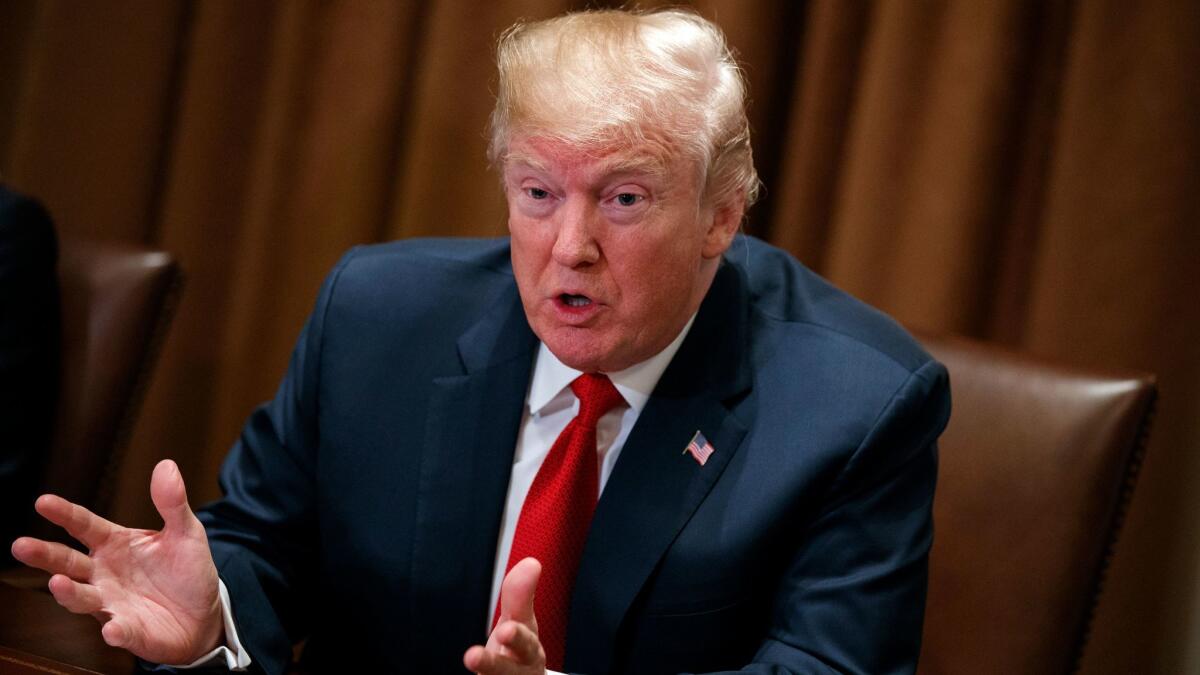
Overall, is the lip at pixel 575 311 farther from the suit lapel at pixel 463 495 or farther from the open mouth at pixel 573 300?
the suit lapel at pixel 463 495

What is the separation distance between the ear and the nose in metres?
0.18

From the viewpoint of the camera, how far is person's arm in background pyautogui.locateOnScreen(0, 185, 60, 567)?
216cm

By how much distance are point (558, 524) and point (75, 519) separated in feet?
1.90

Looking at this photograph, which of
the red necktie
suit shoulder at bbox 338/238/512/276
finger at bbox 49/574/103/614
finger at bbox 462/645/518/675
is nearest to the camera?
finger at bbox 462/645/518/675

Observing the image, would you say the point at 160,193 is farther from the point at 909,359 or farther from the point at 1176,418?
the point at 1176,418

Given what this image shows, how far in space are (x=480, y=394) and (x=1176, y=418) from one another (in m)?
1.37

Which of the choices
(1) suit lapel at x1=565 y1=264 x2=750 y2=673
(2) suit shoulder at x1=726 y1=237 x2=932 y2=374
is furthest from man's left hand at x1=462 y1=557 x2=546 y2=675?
(2) suit shoulder at x1=726 y1=237 x2=932 y2=374

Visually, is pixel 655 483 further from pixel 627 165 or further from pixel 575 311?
pixel 627 165

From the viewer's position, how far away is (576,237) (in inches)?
59.0

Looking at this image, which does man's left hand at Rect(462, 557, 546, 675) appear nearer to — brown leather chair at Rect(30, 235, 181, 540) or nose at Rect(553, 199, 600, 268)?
nose at Rect(553, 199, 600, 268)

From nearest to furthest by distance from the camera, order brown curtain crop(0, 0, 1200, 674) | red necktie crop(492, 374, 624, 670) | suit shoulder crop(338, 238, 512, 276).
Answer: red necktie crop(492, 374, 624, 670)
suit shoulder crop(338, 238, 512, 276)
brown curtain crop(0, 0, 1200, 674)

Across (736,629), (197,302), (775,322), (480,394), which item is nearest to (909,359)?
(775,322)

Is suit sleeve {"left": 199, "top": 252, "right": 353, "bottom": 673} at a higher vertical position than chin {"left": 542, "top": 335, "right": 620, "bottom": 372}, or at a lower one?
lower

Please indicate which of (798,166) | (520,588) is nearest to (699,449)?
(520,588)
